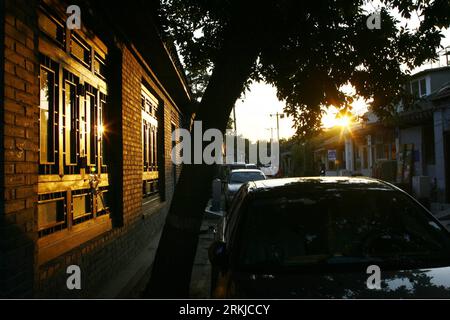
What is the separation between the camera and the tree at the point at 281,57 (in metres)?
5.08

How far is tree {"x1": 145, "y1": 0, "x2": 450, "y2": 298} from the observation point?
5.08 metres

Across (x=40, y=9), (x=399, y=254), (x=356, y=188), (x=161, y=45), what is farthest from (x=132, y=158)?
(x=399, y=254)

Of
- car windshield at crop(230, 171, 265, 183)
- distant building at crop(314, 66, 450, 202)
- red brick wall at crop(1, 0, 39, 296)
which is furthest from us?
car windshield at crop(230, 171, 265, 183)

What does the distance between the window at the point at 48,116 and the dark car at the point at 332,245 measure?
78.3 inches

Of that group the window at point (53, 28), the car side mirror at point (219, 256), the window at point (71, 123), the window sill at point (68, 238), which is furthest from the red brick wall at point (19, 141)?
the car side mirror at point (219, 256)

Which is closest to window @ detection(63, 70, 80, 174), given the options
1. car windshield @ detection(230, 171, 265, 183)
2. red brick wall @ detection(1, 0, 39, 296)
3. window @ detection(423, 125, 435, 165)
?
red brick wall @ detection(1, 0, 39, 296)

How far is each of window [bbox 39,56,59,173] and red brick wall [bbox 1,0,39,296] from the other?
558 mm

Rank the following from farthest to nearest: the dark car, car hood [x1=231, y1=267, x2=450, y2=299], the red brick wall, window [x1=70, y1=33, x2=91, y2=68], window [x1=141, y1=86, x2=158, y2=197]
→ window [x1=141, y1=86, x2=158, y2=197] → window [x1=70, y1=33, x2=91, y2=68] → the red brick wall → the dark car → car hood [x1=231, y1=267, x2=450, y2=299]

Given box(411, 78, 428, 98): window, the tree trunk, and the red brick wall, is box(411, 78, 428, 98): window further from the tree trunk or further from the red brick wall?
the red brick wall

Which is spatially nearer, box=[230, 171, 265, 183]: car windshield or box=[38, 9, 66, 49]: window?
box=[38, 9, 66, 49]: window

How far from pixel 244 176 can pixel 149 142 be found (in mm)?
9053

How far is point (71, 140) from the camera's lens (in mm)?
5195

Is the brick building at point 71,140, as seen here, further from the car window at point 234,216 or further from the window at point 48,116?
the car window at point 234,216

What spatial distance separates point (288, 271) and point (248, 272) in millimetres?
279
